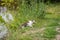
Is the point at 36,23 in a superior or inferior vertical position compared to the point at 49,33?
superior

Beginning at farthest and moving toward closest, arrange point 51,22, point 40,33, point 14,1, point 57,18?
point 14,1 < point 57,18 < point 51,22 < point 40,33

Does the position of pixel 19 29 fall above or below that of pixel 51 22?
below

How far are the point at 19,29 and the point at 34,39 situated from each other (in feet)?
2.70

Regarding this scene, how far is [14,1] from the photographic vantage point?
28.2ft

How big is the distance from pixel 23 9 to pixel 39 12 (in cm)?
54

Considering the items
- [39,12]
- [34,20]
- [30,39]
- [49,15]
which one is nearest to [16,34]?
[30,39]

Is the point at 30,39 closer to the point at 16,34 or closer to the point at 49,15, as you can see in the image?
the point at 16,34

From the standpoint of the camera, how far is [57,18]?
7.83 metres

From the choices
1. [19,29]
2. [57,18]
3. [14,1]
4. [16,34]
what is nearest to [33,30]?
Answer: [19,29]

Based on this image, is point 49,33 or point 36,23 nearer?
point 49,33

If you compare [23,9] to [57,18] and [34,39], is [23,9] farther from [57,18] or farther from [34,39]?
[34,39]

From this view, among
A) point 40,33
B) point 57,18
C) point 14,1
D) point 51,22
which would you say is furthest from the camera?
point 14,1

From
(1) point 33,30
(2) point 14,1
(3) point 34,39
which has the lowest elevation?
(3) point 34,39

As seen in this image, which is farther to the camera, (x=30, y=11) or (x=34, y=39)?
(x=30, y=11)
